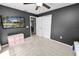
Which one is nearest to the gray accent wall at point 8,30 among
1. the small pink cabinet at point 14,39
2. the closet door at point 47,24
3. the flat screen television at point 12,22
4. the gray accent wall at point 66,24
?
the flat screen television at point 12,22

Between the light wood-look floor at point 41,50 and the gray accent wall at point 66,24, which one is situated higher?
the gray accent wall at point 66,24

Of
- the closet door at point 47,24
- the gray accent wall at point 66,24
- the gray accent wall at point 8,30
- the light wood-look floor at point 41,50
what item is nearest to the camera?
the light wood-look floor at point 41,50

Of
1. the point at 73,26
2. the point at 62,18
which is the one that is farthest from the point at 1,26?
the point at 73,26

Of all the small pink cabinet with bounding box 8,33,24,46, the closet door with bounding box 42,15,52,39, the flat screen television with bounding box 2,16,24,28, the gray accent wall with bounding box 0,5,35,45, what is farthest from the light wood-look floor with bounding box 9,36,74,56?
the closet door with bounding box 42,15,52,39

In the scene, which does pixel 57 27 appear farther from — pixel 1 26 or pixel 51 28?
pixel 1 26

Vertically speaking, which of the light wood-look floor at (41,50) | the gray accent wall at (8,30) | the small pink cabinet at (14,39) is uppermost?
the gray accent wall at (8,30)

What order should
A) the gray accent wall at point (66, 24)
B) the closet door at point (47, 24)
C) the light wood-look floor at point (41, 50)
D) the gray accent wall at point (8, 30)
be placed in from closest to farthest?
1. the light wood-look floor at point (41, 50)
2. the gray accent wall at point (66, 24)
3. the gray accent wall at point (8, 30)
4. the closet door at point (47, 24)

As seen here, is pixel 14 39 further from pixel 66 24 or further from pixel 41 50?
pixel 66 24

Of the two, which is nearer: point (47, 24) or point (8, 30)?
point (8, 30)

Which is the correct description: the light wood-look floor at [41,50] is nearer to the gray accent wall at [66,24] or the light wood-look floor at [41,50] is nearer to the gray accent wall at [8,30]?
the gray accent wall at [66,24]

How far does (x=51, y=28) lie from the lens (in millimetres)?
4102

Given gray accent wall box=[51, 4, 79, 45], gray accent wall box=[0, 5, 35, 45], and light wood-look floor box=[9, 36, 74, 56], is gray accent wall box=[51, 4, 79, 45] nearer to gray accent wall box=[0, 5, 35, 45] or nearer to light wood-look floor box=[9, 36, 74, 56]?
light wood-look floor box=[9, 36, 74, 56]

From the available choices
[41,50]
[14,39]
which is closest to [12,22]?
[14,39]

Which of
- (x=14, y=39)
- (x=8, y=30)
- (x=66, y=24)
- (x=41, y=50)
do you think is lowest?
(x=41, y=50)
